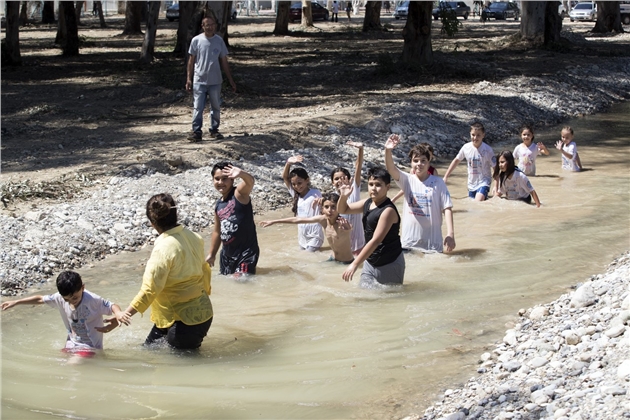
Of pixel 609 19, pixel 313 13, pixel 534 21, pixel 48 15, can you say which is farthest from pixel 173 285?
pixel 48 15

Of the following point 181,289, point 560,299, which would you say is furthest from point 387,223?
point 181,289

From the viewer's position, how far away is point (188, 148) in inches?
543

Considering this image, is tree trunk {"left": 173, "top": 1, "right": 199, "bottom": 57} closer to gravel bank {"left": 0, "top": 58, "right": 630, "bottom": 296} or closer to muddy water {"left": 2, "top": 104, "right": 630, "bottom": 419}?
gravel bank {"left": 0, "top": 58, "right": 630, "bottom": 296}

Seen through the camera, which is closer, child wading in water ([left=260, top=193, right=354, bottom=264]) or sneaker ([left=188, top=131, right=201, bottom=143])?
child wading in water ([left=260, top=193, right=354, bottom=264])

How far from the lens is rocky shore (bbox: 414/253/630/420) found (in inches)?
212

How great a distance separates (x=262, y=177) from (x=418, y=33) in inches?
450

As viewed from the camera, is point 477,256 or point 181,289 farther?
point 477,256

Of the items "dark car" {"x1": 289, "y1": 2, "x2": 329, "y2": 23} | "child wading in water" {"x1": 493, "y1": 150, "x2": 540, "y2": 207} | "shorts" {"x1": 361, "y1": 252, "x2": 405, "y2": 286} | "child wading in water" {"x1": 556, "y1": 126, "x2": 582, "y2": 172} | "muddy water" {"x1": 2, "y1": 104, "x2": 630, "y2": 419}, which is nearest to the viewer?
"muddy water" {"x1": 2, "y1": 104, "x2": 630, "y2": 419}

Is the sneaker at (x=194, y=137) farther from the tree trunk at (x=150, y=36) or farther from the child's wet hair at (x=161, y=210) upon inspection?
the tree trunk at (x=150, y=36)

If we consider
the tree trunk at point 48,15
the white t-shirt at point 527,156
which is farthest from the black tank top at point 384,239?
the tree trunk at point 48,15

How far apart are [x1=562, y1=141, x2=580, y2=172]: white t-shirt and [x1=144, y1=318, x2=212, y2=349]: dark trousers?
969cm

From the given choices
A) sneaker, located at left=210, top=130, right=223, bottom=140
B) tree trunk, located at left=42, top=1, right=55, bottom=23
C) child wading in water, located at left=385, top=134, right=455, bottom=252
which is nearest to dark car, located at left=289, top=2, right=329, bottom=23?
tree trunk, located at left=42, top=1, right=55, bottom=23

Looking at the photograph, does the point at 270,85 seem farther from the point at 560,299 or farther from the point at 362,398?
the point at 362,398

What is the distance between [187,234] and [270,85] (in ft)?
53.1
